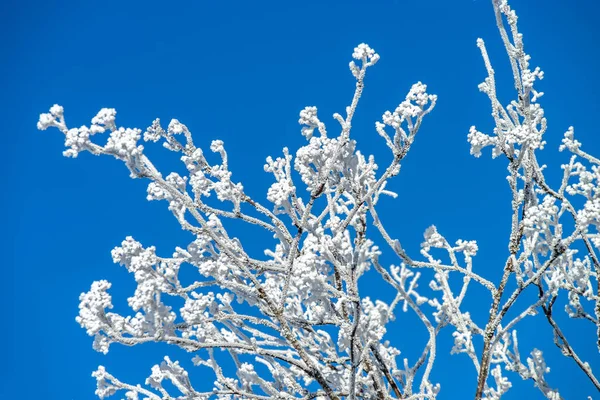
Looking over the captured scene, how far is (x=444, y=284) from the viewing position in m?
3.59

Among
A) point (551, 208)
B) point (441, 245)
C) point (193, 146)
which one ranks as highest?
point (193, 146)

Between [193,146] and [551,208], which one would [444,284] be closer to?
[551,208]

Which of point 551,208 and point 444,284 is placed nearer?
point 551,208

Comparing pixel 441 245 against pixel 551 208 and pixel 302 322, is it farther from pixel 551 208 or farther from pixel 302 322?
pixel 302 322

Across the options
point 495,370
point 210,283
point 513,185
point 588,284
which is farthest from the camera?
point 588,284

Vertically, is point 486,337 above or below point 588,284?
below

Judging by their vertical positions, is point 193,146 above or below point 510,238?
above

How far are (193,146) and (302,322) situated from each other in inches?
59.0

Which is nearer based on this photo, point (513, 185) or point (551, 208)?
point (551, 208)

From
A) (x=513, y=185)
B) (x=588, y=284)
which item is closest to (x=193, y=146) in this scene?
(x=513, y=185)

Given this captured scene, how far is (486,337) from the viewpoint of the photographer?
10.2ft

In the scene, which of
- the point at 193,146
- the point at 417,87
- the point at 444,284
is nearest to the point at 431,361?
the point at 444,284

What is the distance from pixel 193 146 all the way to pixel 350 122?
128cm

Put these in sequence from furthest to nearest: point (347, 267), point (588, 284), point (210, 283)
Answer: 1. point (588, 284)
2. point (210, 283)
3. point (347, 267)
